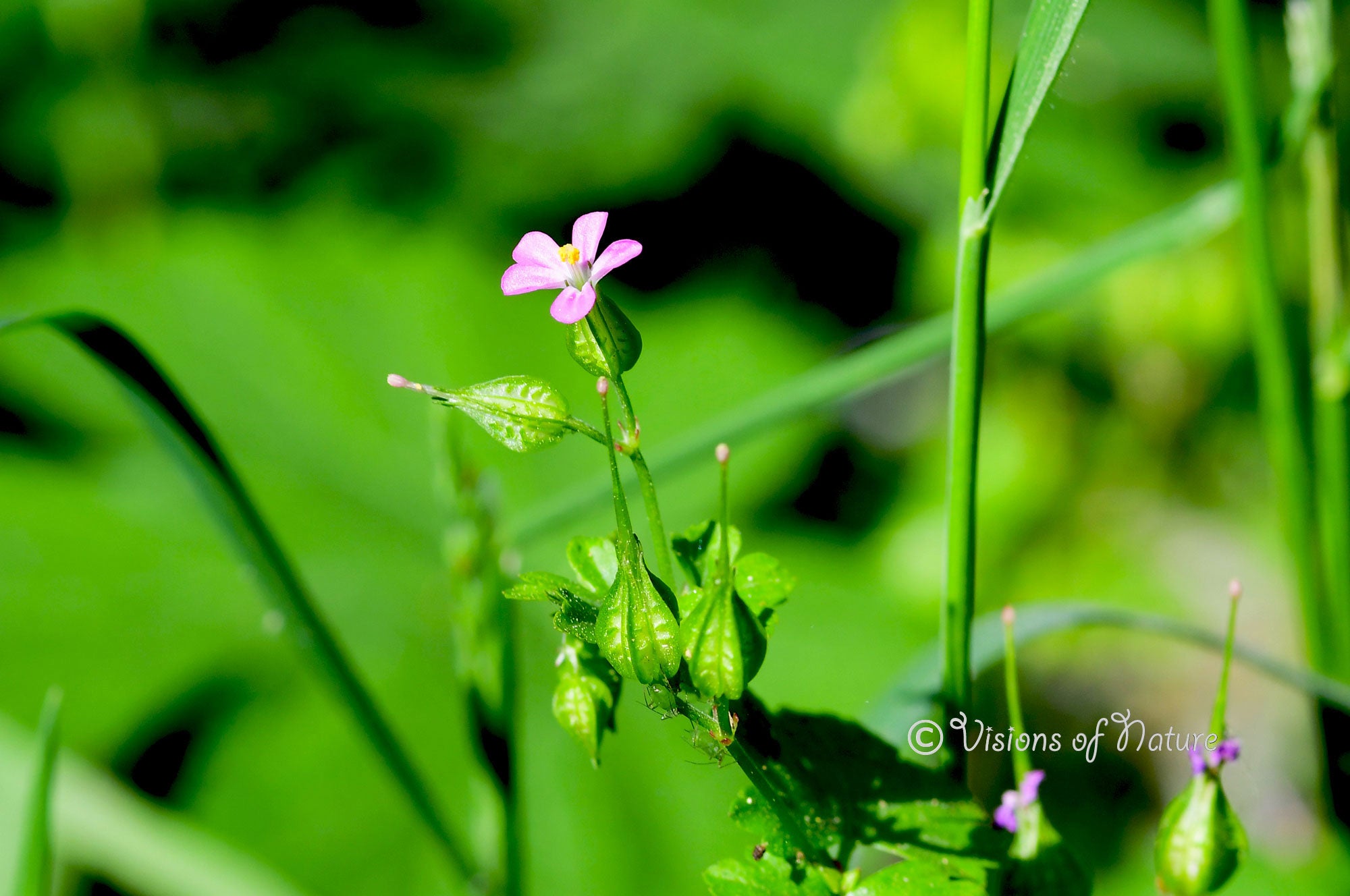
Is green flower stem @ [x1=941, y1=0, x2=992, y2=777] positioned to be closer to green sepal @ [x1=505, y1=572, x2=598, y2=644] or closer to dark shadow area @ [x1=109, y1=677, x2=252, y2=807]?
green sepal @ [x1=505, y1=572, x2=598, y2=644]

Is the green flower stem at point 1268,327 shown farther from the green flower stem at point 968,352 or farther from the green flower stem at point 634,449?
the green flower stem at point 634,449

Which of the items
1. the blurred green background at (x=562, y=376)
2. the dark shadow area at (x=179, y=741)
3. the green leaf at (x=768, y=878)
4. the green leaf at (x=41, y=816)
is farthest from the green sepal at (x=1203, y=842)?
the dark shadow area at (x=179, y=741)

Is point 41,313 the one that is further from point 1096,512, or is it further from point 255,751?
point 1096,512

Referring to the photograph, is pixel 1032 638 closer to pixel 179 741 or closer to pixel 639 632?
pixel 639 632

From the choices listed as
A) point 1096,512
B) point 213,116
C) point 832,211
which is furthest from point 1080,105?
point 213,116

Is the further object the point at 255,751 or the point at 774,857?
the point at 255,751

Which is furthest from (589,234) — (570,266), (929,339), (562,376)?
(562,376)

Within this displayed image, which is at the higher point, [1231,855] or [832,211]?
[832,211]
